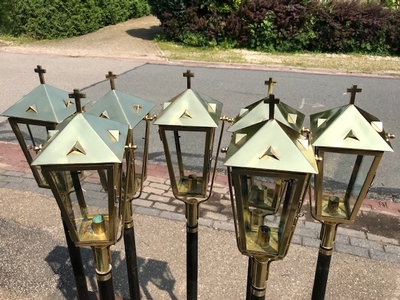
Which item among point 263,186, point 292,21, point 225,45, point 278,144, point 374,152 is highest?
point 278,144

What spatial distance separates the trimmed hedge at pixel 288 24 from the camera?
1163 cm

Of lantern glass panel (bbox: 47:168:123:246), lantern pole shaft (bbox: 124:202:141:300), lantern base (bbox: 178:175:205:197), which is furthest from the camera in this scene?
lantern pole shaft (bbox: 124:202:141:300)

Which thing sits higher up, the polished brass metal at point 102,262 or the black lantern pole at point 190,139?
the black lantern pole at point 190,139

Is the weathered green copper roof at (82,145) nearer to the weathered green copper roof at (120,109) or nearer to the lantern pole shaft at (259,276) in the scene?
the weathered green copper roof at (120,109)

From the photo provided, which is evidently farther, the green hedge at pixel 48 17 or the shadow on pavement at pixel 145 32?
the shadow on pavement at pixel 145 32

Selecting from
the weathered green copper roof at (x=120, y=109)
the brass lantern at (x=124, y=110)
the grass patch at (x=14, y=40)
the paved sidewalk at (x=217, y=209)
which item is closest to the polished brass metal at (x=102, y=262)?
the brass lantern at (x=124, y=110)

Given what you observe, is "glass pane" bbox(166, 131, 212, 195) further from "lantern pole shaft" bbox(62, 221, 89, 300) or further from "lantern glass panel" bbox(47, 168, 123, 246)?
"lantern pole shaft" bbox(62, 221, 89, 300)

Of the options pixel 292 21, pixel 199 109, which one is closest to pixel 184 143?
pixel 199 109

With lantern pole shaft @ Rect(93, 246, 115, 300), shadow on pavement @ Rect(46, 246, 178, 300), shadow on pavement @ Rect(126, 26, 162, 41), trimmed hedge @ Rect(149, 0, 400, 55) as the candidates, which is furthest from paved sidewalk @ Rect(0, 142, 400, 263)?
shadow on pavement @ Rect(126, 26, 162, 41)

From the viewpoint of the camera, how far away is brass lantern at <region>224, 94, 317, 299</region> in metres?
1.43

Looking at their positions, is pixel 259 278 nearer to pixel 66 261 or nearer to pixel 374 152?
pixel 374 152

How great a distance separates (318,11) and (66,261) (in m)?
10.7

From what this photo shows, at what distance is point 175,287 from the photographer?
3076 millimetres

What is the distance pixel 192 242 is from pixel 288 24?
10.9m
